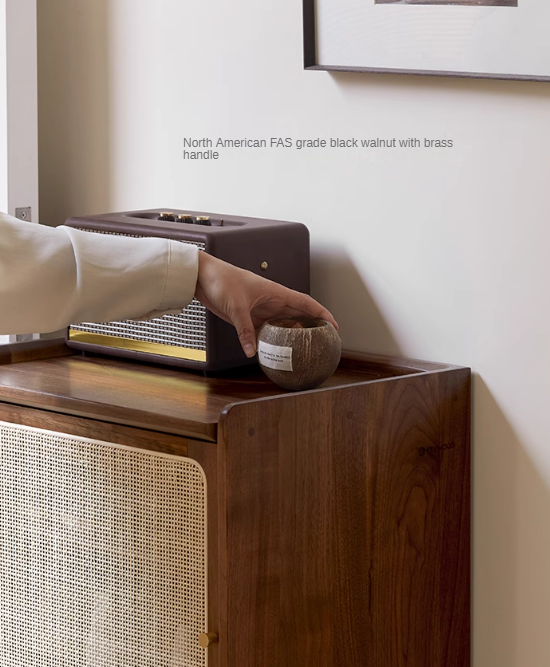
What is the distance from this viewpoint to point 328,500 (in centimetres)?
129

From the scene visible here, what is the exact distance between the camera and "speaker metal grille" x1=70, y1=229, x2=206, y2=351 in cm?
151

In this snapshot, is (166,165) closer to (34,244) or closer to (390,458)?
(34,244)

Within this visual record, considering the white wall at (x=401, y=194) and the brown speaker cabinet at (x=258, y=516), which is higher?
the white wall at (x=401, y=194)

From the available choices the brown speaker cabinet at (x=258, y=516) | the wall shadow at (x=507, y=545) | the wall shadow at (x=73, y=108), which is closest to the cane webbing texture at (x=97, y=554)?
the brown speaker cabinet at (x=258, y=516)

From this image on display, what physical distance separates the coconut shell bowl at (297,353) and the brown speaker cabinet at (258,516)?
1.3 inches

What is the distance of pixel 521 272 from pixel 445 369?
6.6 inches

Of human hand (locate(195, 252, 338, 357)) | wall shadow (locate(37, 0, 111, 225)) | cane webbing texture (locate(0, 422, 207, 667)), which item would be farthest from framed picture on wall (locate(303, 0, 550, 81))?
cane webbing texture (locate(0, 422, 207, 667))

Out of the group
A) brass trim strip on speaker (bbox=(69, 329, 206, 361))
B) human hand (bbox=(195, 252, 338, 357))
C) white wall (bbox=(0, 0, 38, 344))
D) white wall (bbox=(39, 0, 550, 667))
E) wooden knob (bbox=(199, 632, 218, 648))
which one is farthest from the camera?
white wall (bbox=(0, 0, 38, 344))

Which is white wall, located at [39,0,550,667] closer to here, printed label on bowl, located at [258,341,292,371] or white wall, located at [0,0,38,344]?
white wall, located at [0,0,38,344]

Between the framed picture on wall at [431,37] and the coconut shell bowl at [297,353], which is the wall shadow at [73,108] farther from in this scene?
the coconut shell bowl at [297,353]

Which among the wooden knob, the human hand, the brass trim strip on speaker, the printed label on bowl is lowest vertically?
the wooden knob

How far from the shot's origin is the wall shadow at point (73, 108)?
1.96 meters

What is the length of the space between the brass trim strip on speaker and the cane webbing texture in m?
0.23

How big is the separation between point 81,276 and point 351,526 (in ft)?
1.50
